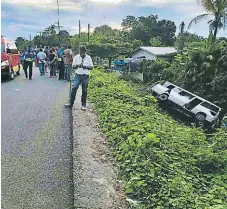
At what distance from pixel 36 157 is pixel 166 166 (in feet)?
7.25

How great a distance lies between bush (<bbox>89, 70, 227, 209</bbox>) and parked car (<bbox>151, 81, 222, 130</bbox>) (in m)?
7.17

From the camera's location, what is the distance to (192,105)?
1656 centimetres

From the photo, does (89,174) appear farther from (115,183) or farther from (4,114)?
(4,114)

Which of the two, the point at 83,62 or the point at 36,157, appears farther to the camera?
the point at 83,62

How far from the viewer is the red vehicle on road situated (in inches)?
750

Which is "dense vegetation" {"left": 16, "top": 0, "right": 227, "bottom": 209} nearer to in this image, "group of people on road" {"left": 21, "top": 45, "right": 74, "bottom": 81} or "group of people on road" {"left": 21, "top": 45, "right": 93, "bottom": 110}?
"group of people on road" {"left": 21, "top": 45, "right": 93, "bottom": 110}

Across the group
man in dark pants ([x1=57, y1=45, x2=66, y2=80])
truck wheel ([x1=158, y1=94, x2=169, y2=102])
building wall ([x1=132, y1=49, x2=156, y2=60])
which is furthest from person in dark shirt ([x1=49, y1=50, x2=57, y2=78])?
building wall ([x1=132, y1=49, x2=156, y2=60])

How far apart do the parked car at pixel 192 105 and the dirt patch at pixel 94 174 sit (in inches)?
359

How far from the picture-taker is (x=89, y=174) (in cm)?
499

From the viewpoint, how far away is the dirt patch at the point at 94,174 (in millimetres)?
4191

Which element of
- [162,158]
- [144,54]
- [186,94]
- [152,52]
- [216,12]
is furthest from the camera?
Answer: [144,54]

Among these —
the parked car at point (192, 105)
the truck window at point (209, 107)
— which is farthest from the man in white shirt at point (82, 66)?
the truck window at point (209, 107)

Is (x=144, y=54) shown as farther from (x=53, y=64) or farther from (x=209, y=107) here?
(x=209, y=107)

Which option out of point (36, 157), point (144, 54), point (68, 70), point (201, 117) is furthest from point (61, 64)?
point (144, 54)
